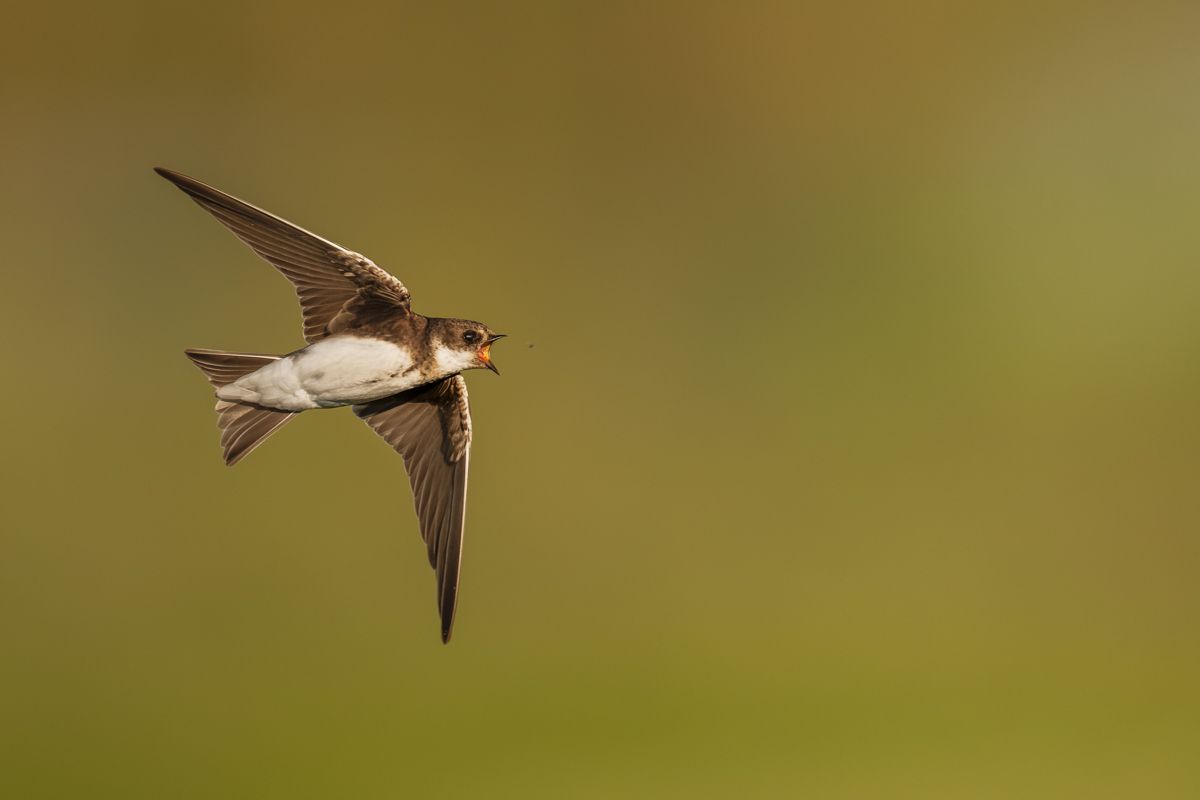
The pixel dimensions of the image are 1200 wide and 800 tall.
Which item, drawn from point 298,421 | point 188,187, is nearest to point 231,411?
point 188,187

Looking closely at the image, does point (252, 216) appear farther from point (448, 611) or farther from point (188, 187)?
point (448, 611)

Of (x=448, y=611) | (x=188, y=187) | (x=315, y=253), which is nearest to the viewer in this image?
(x=188, y=187)

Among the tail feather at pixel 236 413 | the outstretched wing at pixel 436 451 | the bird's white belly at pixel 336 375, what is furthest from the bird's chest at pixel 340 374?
the outstretched wing at pixel 436 451

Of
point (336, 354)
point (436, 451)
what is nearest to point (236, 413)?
point (336, 354)

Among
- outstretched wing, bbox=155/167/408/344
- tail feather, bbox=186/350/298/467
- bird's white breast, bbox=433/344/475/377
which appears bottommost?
tail feather, bbox=186/350/298/467

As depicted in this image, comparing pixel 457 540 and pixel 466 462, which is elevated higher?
pixel 466 462

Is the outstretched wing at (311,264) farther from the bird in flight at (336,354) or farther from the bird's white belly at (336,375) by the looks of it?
the bird's white belly at (336,375)

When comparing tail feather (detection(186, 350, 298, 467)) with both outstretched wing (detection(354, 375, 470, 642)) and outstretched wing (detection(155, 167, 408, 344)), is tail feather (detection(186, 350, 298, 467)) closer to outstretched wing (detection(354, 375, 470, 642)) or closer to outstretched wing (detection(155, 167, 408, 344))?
outstretched wing (detection(155, 167, 408, 344))

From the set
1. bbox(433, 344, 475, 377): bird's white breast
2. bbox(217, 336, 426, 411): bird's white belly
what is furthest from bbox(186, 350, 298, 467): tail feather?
bbox(433, 344, 475, 377): bird's white breast
